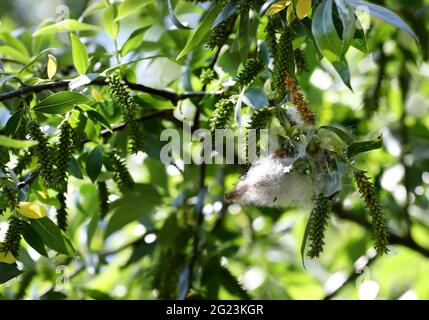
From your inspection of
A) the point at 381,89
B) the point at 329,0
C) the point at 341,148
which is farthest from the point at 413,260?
the point at 329,0

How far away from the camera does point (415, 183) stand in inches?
98.8

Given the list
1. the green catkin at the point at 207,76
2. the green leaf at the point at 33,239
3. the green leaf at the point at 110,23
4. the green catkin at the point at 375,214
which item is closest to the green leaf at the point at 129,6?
the green leaf at the point at 110,23

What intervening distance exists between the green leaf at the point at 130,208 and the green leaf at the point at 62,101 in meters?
0.58

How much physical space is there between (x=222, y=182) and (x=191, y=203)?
0.15 meters

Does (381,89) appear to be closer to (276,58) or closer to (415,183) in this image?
(415,183)

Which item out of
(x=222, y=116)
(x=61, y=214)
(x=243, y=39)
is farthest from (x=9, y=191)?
(x=243, y=39)

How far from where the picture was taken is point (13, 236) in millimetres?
1408

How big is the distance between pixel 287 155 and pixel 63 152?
44cm

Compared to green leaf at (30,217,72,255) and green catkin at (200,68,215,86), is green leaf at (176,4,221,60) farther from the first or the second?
green leaf at (30,217,72,255)

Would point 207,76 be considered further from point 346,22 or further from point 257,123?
point 346,22

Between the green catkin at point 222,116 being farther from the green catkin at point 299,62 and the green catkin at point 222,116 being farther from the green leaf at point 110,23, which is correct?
the green leaf at point 110,23

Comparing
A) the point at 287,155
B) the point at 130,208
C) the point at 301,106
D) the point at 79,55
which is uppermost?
the point at 79,55

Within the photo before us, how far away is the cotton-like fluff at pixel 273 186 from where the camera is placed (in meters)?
1.46

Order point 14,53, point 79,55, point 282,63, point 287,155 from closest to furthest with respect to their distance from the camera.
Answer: point 282,63 < point 287,155 < point 79,55 < point 14,53
